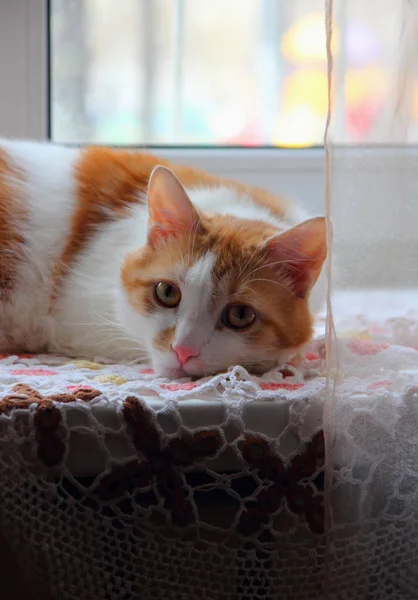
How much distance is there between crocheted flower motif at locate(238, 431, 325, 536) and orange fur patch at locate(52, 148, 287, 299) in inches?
20.2

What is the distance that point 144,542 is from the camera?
76 cm

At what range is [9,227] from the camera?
1131 mm

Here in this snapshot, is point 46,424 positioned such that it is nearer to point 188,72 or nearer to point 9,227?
point 9,227

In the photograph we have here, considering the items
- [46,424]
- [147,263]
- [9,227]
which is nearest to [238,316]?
[147,263]

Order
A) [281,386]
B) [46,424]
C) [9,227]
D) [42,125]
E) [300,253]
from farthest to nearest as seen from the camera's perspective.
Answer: [42,125], [9,227], [300,253], [281,386], [46,424]

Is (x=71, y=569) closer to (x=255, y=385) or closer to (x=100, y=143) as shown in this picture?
(x=255, y=385)

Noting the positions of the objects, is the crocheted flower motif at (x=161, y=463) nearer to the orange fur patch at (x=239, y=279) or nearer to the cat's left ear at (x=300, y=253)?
the orange fur patch at (x=239, y=279)

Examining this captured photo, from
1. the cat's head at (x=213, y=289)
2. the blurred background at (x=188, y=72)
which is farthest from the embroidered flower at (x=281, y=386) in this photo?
the blurred background at (x=188, y=72)

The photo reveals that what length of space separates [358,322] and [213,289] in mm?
234

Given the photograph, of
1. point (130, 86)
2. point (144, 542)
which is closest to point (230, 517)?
point (144, 542)

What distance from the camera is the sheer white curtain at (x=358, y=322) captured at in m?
0.74

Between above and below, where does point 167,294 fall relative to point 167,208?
below

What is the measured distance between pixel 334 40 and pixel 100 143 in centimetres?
114

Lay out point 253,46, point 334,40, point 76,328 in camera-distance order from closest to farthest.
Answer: point 334,40 → point 76,328 → point 253,46
